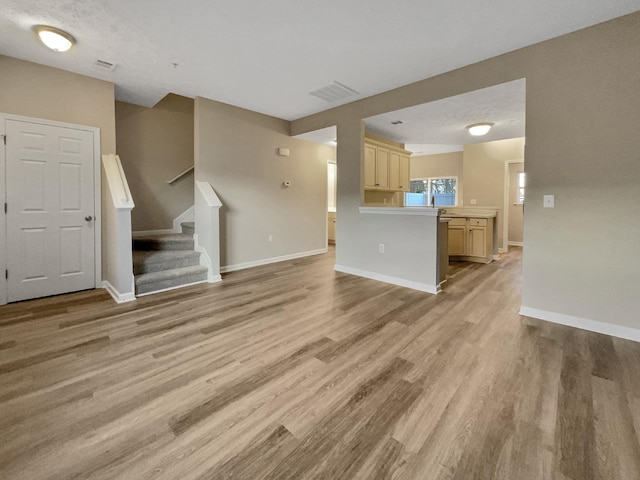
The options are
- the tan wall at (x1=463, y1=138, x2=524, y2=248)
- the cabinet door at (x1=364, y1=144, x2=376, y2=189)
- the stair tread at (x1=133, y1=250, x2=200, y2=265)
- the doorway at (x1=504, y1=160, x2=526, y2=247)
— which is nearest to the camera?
the stair tread at (x1=133, y1=250, x2=200, y2=265)

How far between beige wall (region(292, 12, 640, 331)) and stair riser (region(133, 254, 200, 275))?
4.25 meters

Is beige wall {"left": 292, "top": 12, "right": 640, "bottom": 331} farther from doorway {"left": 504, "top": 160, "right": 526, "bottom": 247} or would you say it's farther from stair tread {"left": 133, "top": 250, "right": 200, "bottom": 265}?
doorway {"left": 504, "top": 160, "right": 526, "bottom": 247}

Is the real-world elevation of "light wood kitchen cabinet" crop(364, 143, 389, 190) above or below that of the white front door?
above

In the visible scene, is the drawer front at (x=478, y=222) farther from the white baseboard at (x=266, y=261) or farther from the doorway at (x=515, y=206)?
the white baseboard at (x=266, y=261)

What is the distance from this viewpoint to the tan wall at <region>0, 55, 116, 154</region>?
320cm

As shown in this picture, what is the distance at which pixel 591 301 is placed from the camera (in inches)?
105

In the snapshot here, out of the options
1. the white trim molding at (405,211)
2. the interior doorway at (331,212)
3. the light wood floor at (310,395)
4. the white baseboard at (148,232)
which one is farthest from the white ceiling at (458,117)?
the white baseboard at (148,232)

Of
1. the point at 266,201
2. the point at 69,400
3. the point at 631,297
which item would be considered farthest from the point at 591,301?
the point at 266,201

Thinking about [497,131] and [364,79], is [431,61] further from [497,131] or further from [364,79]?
[497,131]

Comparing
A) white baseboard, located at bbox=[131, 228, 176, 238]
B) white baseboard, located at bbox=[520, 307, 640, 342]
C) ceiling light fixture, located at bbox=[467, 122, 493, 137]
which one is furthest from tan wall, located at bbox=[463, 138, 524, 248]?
white baseboard, located at bbox=[131, 228, 176, 238]

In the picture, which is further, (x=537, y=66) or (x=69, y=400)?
(x=537, y=66)

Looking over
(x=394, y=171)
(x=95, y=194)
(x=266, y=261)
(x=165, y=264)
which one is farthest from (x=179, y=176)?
(x=394, y=171)

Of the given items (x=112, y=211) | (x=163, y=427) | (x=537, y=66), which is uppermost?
(x=537, y=66)

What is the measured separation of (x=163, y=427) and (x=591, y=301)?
3528 mm
